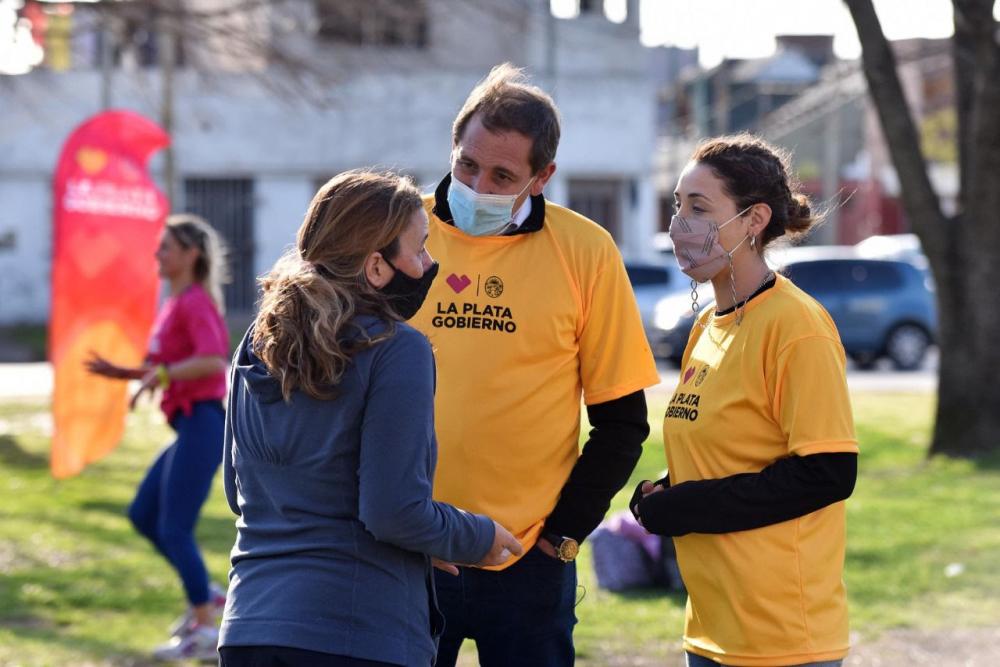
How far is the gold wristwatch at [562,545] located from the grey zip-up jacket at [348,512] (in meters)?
0.67

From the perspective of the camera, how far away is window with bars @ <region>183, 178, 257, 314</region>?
1209 inches

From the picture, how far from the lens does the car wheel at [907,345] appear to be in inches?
886

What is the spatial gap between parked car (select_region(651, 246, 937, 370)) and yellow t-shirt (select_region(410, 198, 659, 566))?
1831 centimetres

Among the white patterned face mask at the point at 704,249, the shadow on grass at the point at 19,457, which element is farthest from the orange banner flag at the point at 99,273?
the white patterned face mask at the point at 704,249

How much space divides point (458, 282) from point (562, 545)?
68 cm

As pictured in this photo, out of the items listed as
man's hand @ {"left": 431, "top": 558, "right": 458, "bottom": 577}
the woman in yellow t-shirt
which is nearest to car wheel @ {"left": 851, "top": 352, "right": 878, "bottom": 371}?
the woman in yellow t-shirt

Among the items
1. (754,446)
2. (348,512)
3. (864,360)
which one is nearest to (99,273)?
(754,446)

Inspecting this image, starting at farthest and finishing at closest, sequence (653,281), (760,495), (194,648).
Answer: (653,281), (194,648), (760,495)

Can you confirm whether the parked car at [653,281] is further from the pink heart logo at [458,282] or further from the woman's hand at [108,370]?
the pink heart logo at [458,282]

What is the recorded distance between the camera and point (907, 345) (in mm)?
22578

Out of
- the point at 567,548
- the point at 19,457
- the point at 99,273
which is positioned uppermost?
the point at 99,273

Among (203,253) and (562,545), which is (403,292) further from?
(203,253)

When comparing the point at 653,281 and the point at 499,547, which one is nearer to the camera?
the point at 499,547

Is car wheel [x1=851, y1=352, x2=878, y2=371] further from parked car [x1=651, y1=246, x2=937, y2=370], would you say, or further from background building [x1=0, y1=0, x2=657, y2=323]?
background building [x1=0, y1=0, x2=657, y2=323]
